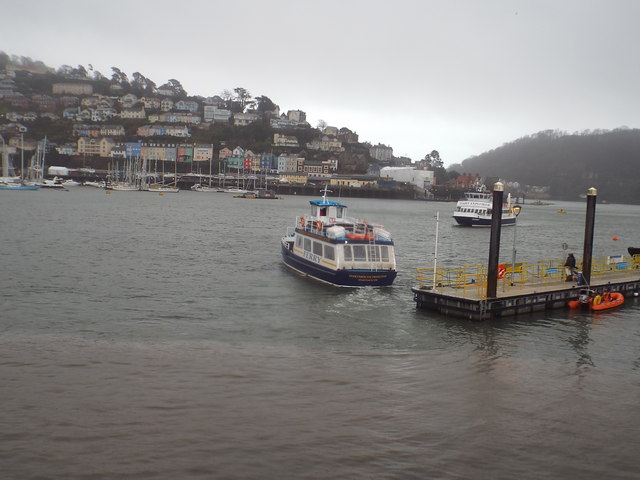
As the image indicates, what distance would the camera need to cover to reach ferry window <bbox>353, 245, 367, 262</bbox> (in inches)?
1270

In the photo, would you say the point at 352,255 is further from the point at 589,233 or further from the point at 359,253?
the point at 589,233

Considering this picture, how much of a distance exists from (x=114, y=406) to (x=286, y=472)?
5453 millimetres

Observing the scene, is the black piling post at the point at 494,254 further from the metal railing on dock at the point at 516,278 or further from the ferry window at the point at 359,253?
the ferry window at the point at 359,253

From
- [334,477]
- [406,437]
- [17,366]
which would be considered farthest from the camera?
[17,366]

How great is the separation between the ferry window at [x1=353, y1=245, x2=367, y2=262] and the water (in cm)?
186

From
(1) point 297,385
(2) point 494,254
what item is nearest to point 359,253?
(2) point 494,254

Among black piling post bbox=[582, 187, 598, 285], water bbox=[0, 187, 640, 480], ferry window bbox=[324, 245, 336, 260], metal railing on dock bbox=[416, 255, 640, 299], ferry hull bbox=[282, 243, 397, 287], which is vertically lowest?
water bbox=[0, 187, 640, 480]

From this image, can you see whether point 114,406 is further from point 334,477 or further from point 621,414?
point 621,414

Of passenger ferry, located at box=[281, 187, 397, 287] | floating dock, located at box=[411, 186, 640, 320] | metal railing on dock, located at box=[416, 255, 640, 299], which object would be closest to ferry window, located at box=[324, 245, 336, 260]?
passenger ferry, located at box=[281, 187, 397, 287]

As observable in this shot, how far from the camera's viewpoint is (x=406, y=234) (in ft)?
248

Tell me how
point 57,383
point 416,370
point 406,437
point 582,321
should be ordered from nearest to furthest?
point 406,437 < point 57,383 < point 416,370 < point 582,321

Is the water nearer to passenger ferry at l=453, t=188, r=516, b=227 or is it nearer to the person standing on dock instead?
the person standing on dock

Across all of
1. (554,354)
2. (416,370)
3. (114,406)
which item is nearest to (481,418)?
(416,370)

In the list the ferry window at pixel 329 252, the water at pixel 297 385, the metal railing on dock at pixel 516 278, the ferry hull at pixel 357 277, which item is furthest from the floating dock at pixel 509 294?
the ferry window at pixel 329 252
